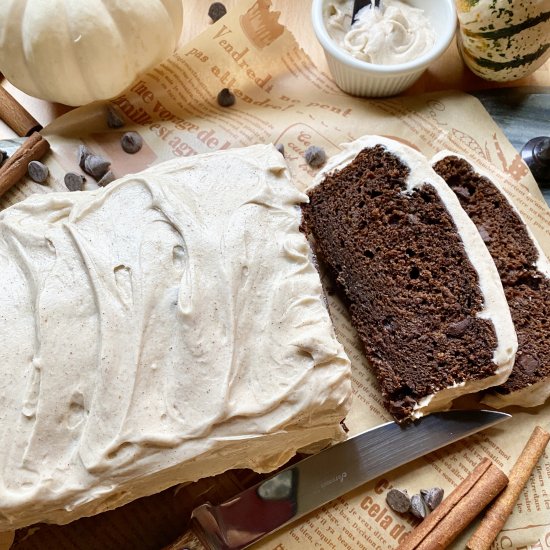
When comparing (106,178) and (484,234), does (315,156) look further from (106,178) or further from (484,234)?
(106,178)

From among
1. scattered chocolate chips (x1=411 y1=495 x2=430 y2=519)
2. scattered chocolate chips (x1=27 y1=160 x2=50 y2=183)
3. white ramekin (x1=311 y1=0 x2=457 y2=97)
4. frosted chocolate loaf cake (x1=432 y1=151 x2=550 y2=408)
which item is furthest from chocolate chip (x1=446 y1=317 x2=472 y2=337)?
scattered chocolate chips (x1=27 y1=160 x2=50 y2=183)

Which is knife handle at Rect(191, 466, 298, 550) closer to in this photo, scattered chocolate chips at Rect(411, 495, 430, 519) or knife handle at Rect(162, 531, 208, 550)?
knife handle at Rect(162, 531, 208, 550)

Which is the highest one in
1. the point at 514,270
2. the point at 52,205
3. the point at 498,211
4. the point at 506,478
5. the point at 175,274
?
the point at 52,205

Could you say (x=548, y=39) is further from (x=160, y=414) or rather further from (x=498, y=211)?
(x=160, y=414)

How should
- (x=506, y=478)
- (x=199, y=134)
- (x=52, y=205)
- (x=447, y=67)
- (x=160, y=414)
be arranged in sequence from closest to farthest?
(x=160, y=414) < (x=52, y=205) < (x=506, y=478) < (x=199, y=134) < (x=447, y=67)

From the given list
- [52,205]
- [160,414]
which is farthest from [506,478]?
[52,205]

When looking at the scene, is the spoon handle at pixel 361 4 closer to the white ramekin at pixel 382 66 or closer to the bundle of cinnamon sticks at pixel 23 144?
the white ramekin at pixel 382 66

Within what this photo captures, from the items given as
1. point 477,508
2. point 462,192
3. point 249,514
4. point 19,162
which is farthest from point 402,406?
point 19,162

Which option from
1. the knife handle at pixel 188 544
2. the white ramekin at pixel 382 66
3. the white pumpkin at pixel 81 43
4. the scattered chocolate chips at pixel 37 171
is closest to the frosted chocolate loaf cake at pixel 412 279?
the white ramekin at pixel 382 66

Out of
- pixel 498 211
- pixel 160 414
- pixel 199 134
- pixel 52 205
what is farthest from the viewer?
pixel 199 134
